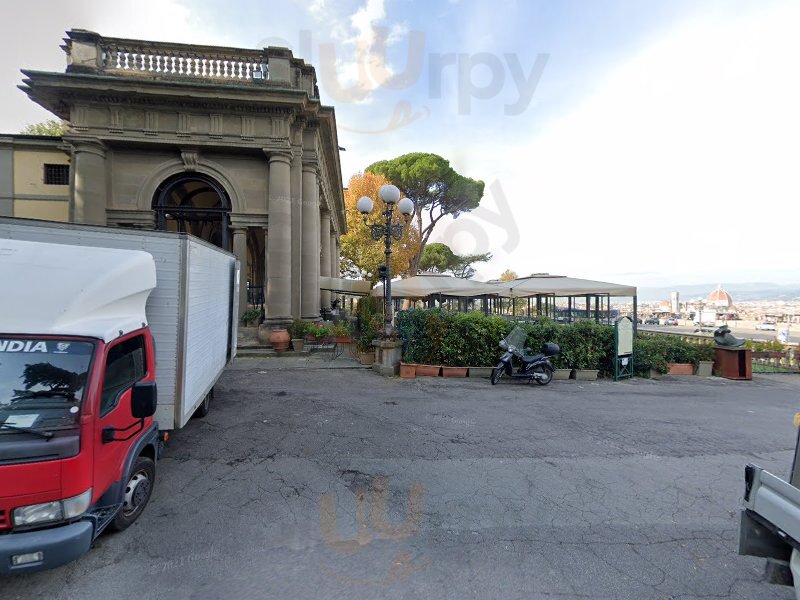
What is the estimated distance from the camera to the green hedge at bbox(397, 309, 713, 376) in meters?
8.89

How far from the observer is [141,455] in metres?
3.25

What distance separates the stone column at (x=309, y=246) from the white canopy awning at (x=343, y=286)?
3.95ft

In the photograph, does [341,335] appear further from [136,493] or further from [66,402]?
[66,402]

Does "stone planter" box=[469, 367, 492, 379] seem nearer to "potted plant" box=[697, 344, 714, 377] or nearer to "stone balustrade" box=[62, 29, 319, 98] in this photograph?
"potted plant" box=[697, 344, 714, 377]

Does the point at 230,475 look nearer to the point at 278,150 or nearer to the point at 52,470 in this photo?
the point at 52,470

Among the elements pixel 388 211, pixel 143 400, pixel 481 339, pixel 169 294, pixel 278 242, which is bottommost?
pixel 481 339

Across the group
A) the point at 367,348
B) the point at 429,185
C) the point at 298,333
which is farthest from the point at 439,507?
the point at 429,185

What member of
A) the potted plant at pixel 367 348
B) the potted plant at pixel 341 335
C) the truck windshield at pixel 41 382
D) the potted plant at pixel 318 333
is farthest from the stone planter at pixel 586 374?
the truck windshield at pixel 41 382

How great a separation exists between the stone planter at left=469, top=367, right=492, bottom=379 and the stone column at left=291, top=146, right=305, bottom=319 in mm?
7641

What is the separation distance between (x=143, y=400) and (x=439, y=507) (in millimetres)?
2931

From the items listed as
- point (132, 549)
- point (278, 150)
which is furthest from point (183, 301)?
point (278, 150)

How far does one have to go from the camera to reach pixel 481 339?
8.87 metres

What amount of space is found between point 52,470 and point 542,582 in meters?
3.57

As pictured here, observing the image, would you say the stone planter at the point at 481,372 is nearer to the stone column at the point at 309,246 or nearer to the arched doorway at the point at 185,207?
the stone column at the point at 309,246
